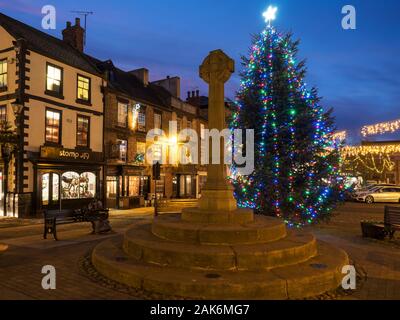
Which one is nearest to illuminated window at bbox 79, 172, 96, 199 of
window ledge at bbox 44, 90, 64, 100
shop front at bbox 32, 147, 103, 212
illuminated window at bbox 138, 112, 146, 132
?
shop front at bbox 32, 147, 103, 212

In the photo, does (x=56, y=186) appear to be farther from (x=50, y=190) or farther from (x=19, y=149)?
(x=19, y=149)

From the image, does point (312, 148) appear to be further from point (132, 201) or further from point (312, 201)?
point (132, 201)

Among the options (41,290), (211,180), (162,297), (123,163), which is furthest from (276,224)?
(123,163)

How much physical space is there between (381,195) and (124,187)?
74.9 ft

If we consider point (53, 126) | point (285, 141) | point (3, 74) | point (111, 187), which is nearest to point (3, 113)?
point (3, 74)

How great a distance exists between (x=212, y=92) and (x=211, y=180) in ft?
8.10

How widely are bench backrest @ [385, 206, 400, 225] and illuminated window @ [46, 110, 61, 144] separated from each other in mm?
17596

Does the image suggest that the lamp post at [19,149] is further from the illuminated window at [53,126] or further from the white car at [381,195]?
the white car at [381,195]

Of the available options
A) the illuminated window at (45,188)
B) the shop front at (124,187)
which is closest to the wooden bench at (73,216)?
the illuminated window at (45,188)

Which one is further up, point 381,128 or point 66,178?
point 381,128

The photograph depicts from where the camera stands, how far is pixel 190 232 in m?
6.99

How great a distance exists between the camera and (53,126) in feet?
63.6

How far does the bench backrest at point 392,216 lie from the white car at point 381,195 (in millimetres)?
20157

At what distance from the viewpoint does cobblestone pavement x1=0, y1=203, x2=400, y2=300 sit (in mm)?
5379
